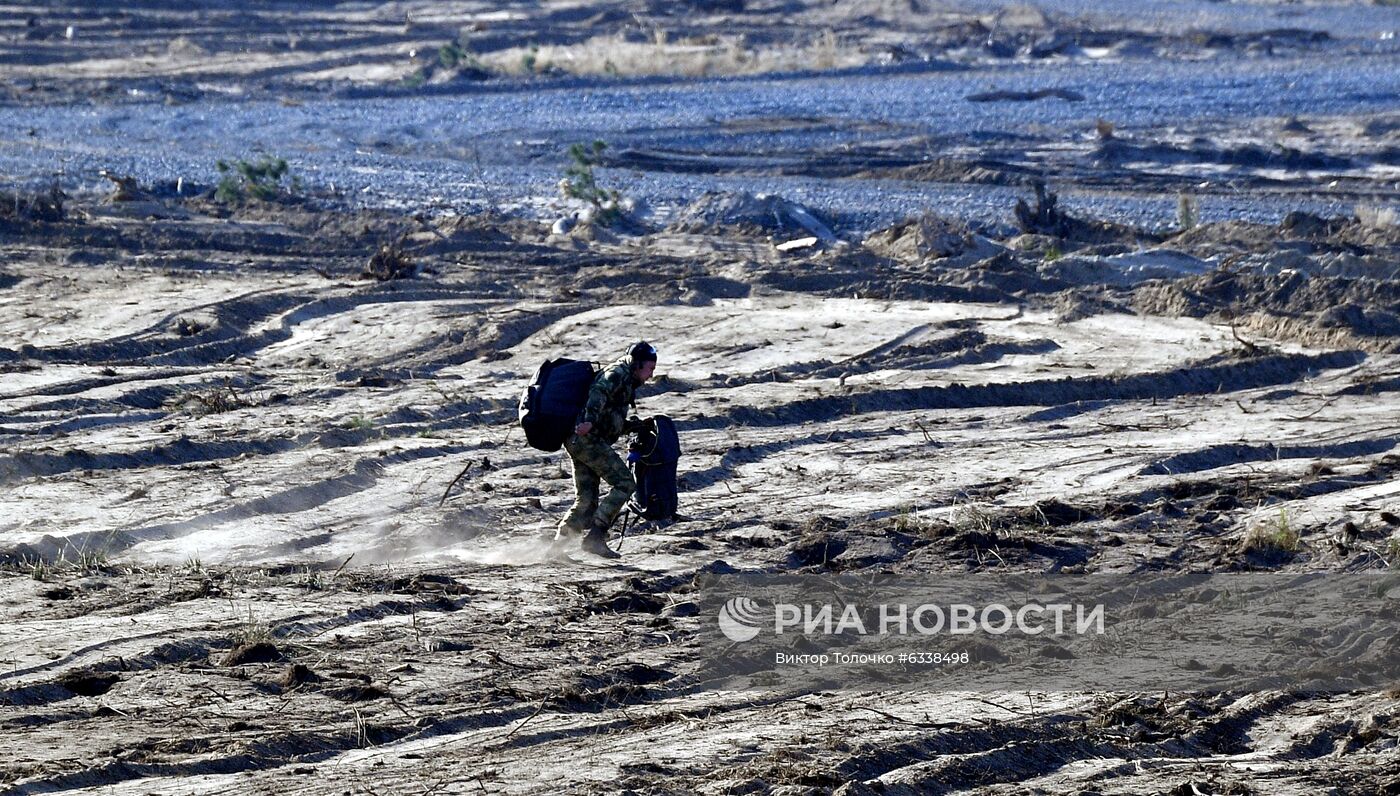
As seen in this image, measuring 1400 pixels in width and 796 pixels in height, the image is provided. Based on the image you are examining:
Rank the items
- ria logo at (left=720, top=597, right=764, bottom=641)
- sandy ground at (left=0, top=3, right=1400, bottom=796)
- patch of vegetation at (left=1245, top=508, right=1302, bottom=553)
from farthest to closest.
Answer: patch of vegetation at (left=1245, top=508, right=1302, bottom=553) < ria logo at (left=720, top=597, right=764, bottom=641) < sandy ground at (left=0, top=3, right=1400, bottom=796)

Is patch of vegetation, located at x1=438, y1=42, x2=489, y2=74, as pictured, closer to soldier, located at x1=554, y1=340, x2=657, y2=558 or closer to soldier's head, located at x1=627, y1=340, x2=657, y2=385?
soldier, located at x1=554, y1=340, x2=657, y2=558

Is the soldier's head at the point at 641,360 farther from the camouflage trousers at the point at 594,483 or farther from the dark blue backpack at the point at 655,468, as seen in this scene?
the camouflage trousers at the point at 594,483

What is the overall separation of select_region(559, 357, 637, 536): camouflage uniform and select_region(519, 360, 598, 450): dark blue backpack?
0.09 meters

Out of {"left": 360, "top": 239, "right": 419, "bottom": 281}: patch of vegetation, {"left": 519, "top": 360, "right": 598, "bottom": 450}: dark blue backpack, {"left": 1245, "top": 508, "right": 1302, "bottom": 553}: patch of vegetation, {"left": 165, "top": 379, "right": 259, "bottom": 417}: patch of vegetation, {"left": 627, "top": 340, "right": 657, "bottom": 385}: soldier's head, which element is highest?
{"left": 627, "top": 340, "right": 657, "bottom": 385}: soldier's head

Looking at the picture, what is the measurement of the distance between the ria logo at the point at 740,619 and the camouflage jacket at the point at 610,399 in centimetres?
141

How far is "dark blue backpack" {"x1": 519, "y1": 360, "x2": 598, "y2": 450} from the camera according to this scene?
31.0 ft

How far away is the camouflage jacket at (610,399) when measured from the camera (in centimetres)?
959

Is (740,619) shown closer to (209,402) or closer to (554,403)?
(554,403)

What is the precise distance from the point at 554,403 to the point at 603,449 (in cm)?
52

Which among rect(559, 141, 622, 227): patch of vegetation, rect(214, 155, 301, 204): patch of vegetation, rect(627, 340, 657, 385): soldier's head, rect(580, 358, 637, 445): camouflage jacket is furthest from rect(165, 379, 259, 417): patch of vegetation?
rect(214, 155, 301, 204): patch of vegetation

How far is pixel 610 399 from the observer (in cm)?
965

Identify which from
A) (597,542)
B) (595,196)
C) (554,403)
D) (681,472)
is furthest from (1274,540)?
(595,196)

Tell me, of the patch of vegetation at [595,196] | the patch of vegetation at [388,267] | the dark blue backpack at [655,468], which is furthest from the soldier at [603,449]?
the patch of vegetation at [595,196]

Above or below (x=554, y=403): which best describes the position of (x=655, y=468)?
below
